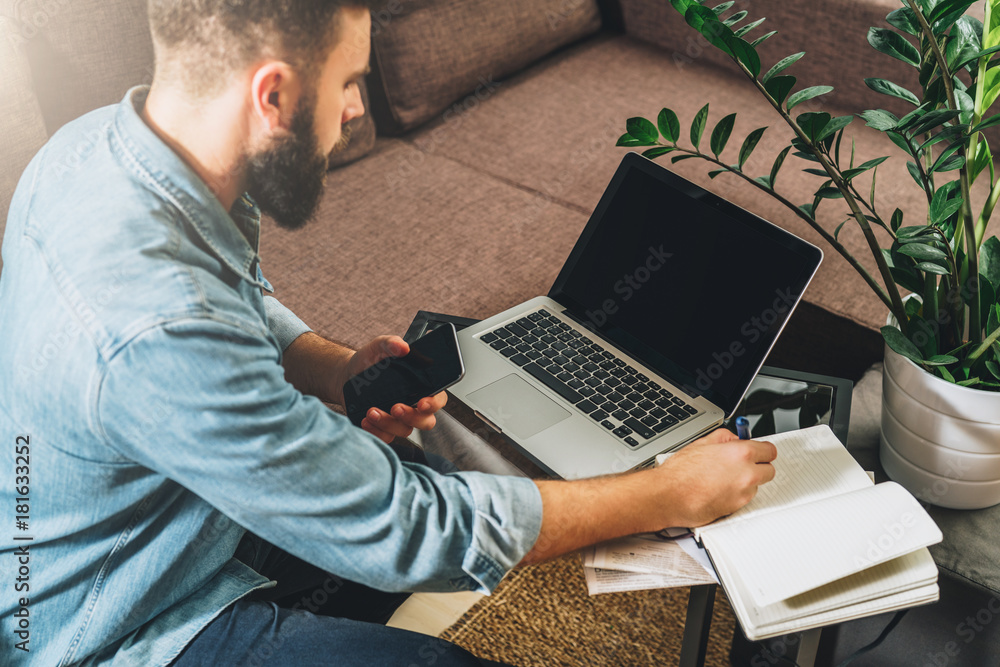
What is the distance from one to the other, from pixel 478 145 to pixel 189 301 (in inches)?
45.3

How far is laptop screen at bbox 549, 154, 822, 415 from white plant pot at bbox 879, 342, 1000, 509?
14 centimetres

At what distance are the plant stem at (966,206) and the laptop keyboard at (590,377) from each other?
0.30 m

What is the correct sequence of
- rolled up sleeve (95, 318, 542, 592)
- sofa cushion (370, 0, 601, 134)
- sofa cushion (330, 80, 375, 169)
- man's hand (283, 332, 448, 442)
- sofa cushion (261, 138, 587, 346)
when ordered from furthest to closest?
sofa cushion (370, 0, 601, 134) → sofa cushion (330, 80, 375, 169) → sofa cushion (261, 138, 587, 346) → man's hand (283, 332, 448, 442) → rolled up sleeve (95, 318, 542, 592)

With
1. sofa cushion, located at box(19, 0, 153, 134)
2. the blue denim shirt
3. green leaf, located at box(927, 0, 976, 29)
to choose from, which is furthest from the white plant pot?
sofa cushion, located at box(19, 0, 153, 134)

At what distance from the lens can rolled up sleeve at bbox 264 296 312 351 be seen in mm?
943

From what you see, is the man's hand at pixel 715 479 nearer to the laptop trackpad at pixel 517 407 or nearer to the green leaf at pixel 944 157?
the laptop trackpad at pixel 517 407

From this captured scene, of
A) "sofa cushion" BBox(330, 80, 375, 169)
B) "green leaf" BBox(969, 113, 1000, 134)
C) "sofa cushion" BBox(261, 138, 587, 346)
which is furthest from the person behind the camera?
"sofa cushion" BBox(330, 80, 375, 169)

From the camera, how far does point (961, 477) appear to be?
0.83 m

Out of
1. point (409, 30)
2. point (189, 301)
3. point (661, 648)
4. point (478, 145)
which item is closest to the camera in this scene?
point (189, 301)

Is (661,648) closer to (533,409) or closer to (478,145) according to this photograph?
(533,409)

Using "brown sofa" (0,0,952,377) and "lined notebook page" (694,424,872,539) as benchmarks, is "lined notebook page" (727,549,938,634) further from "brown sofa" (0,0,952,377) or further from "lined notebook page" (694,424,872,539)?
"brown sofa" (0,0,952,377)

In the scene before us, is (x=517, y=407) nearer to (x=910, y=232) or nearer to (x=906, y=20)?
(x=910, y=232)

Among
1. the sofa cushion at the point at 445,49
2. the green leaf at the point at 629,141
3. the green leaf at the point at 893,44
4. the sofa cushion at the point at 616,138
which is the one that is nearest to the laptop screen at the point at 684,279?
the green leaf at the point at 629,141

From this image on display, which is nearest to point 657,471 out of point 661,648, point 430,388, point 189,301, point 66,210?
point 430,388
